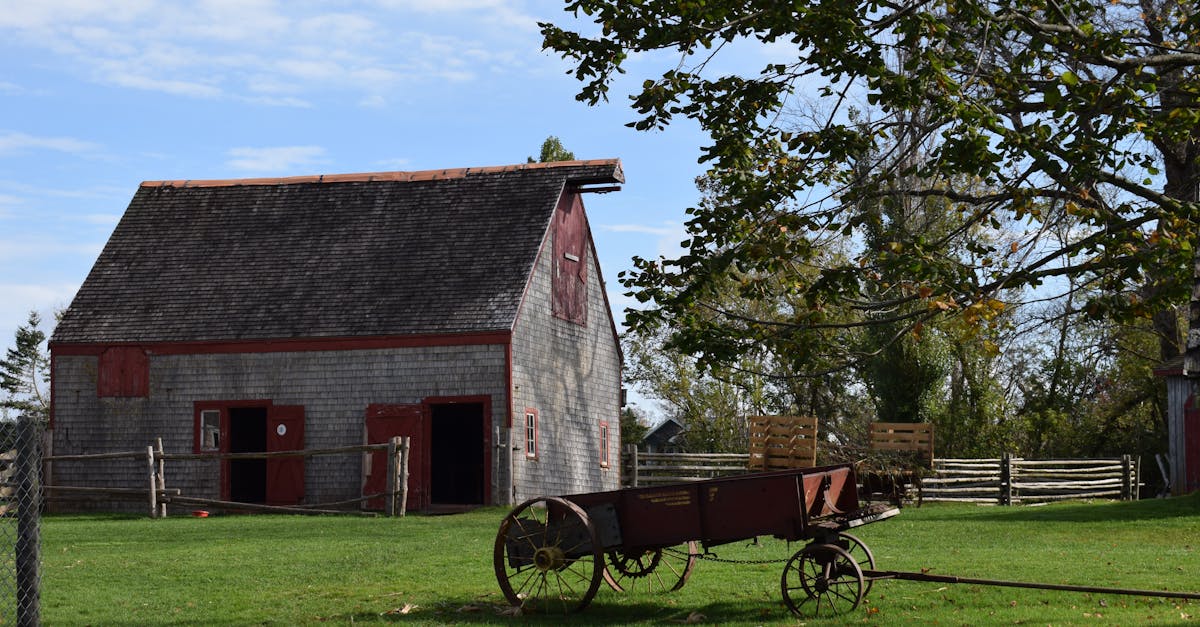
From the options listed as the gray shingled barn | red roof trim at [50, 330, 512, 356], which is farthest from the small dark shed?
red roof trim at [50, 330, 512, 356]

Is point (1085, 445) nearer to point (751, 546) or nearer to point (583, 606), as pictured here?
point (751, 546)

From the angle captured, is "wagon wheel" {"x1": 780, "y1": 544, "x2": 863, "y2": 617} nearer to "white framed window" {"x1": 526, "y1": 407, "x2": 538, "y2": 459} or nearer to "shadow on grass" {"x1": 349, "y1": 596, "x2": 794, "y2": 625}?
"shadow on grass" {"x1": 349, "y1": 596, "x2": 794, "y2": 625}

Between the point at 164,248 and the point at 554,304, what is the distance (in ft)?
30.7

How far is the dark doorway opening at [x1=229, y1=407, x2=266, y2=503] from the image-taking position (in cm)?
2947

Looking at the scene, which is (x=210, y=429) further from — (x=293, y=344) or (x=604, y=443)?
(x=604, y=443)

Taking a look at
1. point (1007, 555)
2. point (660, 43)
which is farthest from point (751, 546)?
point (660, 43)

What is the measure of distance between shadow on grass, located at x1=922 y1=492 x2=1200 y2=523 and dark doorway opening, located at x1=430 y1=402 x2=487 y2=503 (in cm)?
1087

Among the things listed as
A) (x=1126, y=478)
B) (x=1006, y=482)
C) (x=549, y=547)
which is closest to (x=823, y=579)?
(x=549, y=547)

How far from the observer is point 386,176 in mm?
31625

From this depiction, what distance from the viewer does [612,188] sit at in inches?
1214

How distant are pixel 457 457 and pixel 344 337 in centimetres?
504

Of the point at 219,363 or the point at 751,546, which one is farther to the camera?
the point at 219,363

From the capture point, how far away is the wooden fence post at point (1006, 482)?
102 feet

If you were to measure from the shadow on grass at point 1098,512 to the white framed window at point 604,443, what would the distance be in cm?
880
